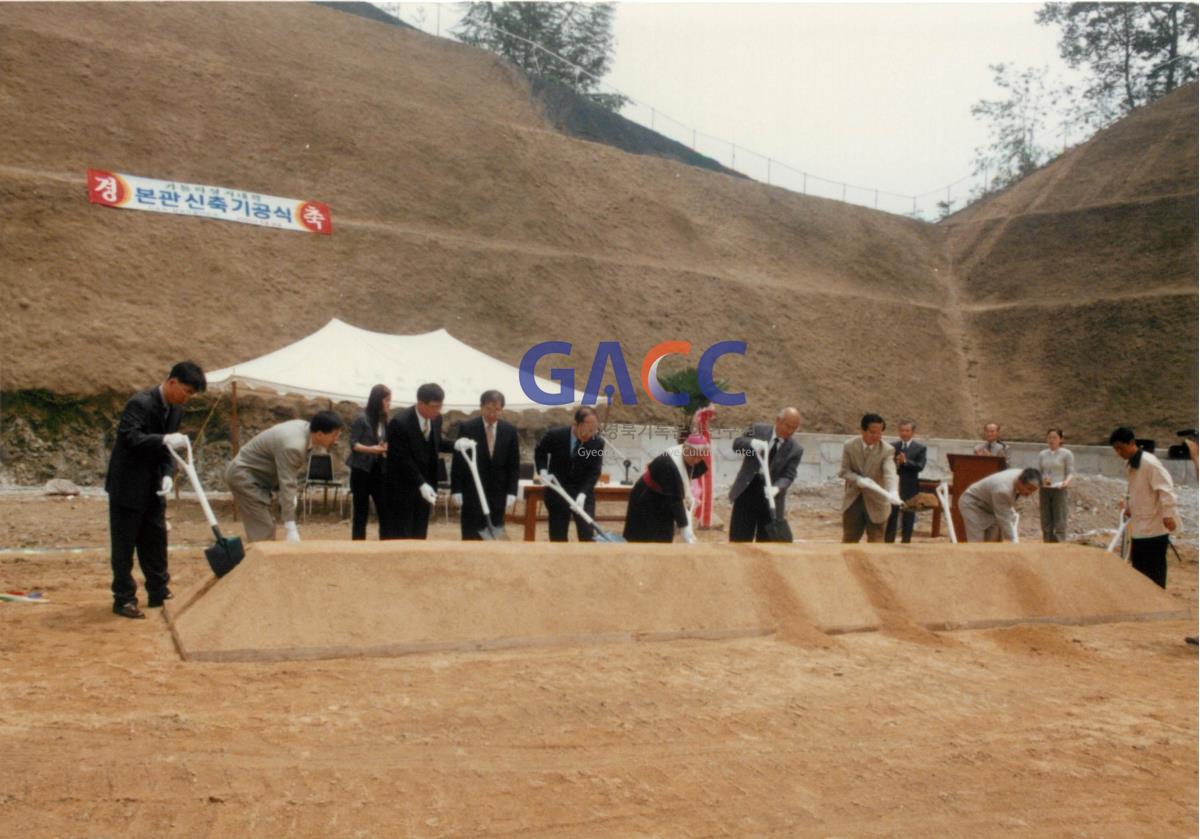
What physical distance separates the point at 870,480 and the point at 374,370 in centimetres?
702

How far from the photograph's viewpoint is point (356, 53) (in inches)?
1142

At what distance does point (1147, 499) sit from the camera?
24.8ft

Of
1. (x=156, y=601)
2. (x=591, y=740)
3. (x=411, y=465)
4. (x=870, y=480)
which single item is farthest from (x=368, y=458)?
(x=870, y=480)

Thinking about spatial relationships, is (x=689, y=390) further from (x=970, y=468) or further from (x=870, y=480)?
(x=870, y=480)

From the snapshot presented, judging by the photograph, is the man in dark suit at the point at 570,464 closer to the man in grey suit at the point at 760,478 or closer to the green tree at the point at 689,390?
the man in grey suit at the point at 760,478

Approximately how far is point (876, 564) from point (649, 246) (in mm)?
19009

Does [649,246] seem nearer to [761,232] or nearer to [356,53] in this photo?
[761,232]

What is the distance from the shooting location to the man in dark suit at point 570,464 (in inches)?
294

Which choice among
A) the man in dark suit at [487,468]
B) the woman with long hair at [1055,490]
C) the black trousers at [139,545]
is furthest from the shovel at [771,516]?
the black trousers at [139,545]

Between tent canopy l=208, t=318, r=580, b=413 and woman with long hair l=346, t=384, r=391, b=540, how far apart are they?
465 cm

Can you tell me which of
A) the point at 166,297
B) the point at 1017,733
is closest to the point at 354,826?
the point at 1017,733

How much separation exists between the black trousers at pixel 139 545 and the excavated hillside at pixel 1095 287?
22686 millimetres

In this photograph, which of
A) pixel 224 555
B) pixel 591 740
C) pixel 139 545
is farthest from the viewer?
pixel 139 545

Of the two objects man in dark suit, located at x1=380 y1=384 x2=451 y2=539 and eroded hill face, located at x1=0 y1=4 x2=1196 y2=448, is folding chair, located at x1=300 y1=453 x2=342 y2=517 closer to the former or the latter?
eroded hill face, located at x1=0 y1=4 x2=1196 y2=448
